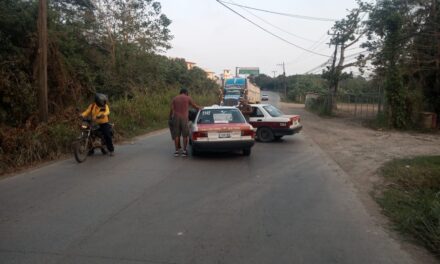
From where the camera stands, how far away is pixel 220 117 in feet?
39.7

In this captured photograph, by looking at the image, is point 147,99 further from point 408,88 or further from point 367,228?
point 367,228

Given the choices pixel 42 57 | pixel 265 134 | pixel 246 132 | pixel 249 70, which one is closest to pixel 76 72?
pixel 42 57

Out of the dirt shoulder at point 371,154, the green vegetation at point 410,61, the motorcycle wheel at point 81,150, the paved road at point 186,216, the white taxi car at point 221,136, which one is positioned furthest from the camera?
the green vegetation at point 410,61

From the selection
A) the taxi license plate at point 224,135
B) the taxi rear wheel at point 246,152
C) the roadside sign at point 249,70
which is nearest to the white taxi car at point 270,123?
the taxi rear wheel at point 246,152

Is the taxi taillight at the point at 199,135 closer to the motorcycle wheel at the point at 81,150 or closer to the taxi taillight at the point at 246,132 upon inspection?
the taxi taillight at the point at 246,132

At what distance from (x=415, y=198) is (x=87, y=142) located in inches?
311

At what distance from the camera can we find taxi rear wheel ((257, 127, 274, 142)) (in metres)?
16.0

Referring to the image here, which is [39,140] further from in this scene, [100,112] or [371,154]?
[371,154]

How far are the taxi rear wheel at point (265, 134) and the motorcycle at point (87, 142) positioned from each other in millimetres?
6125

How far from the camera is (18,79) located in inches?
524

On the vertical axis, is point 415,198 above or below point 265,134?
below

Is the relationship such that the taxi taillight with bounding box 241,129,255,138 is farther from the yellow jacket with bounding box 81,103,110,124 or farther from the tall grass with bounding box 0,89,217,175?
the tall grass with bounding box 0,89,217,175

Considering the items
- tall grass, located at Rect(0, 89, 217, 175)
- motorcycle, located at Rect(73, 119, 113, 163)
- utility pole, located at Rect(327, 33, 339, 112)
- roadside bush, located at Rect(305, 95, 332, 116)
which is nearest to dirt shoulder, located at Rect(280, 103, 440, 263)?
motorcycle, located at Rect(73, 119, 113, 163)

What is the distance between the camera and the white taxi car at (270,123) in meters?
15.8
